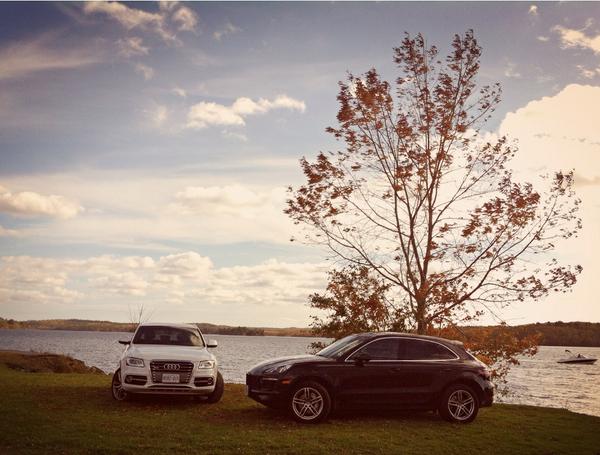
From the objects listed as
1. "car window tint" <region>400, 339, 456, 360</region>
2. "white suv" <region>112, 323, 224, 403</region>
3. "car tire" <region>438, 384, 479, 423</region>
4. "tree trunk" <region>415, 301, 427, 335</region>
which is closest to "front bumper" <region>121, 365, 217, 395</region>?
"white suv" <region>112, 323, 224, 403</region>

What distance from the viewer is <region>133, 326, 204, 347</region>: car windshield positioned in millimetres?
14250

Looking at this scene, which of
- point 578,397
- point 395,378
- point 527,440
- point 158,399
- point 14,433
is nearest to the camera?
point 14,433

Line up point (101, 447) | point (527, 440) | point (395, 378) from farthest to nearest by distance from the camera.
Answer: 1. point (395, 378)
2. point (527, 440)
3. point (101, 447)

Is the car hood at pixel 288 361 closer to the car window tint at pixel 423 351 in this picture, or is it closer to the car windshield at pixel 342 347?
the car windshield at pixel 342 347

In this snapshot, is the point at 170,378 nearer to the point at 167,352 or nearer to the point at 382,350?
the point at 167,352

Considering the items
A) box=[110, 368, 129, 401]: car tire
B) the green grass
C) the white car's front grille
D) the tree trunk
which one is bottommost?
the green grass

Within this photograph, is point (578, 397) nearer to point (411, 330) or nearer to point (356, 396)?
point (411, 330)

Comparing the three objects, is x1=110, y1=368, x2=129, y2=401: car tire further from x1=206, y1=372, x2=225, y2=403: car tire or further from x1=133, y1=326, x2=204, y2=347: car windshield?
x1=206, y1=372, x2=225, y2=403: car tire

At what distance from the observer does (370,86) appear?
18.7 metres

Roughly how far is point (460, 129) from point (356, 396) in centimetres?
1021

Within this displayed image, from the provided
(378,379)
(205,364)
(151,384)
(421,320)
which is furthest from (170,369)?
(421,320)

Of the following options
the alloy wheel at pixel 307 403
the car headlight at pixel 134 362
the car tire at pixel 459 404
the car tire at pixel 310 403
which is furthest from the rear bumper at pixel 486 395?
the car headlight at pixel 134 362

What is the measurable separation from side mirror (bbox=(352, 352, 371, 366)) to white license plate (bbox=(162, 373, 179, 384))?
394 cm

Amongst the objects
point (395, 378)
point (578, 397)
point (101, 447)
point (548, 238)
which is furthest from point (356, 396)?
point (578, 397)
